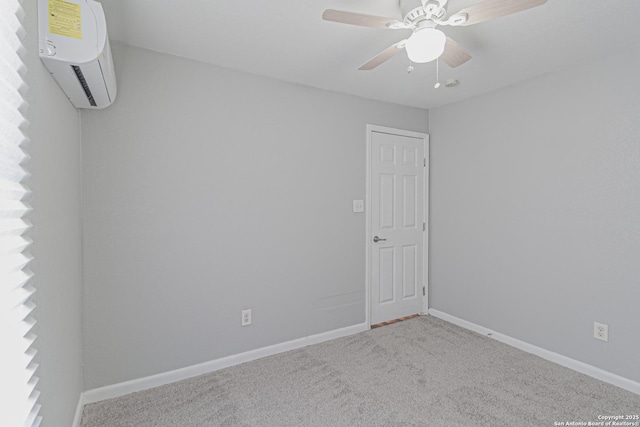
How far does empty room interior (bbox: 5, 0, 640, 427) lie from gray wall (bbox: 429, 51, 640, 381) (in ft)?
0.05

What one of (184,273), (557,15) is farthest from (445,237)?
(184,273)

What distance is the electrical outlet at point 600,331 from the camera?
7.80 feet

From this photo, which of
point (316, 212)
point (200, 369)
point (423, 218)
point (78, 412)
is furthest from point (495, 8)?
point (78, 412)

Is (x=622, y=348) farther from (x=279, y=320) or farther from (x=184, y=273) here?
(x=184, y=273)

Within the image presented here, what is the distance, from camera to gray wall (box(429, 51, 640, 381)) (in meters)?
2.30

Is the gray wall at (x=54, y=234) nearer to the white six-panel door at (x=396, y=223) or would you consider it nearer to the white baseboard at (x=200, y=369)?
the white baseboard at (x=200, y=369)

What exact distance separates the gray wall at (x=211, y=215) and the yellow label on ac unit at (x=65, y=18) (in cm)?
83

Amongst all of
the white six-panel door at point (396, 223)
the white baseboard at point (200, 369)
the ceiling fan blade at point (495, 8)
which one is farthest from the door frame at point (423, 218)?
the ceiling fan blade at point (495, 8)

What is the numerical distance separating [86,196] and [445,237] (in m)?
3.28

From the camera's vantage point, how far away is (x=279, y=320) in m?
2.83

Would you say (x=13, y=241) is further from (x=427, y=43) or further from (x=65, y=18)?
(x=427, y=43)

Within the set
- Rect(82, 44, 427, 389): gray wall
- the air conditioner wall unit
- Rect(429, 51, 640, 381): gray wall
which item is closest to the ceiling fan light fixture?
the air conditioner wall unit

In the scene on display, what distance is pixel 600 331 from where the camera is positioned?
2.41 m

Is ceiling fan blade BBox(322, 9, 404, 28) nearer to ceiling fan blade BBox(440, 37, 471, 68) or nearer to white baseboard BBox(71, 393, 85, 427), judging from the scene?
ceiling fan blade BBox(440, 37, 471, 68)
